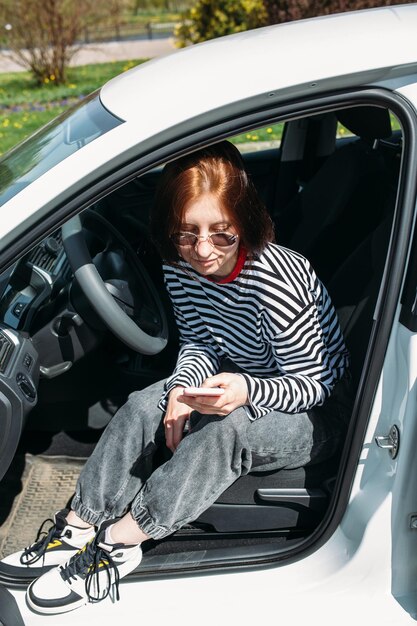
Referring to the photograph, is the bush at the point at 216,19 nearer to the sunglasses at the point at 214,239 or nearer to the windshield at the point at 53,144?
the windshield at the point at 53,144

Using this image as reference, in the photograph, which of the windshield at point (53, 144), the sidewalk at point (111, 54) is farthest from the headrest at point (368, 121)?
the sidewalk at point (111, 54)

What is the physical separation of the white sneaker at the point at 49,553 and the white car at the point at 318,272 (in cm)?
6

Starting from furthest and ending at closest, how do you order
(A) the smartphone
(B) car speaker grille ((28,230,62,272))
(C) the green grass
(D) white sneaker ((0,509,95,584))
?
(C) the green grass
(B) car speaker grille ((28,230,62,272))
(D) white sneaker ((0,509,95,584))
(A) the smartphone

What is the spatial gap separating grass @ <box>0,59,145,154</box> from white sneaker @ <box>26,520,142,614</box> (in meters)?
5.54

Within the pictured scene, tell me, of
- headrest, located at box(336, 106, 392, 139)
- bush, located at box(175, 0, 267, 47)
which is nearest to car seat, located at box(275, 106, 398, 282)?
headrest, located at box(336, 106, 392, 139)

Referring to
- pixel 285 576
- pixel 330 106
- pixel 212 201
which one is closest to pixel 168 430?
pixel 285 576

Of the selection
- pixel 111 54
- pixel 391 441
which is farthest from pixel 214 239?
pixel 111 54

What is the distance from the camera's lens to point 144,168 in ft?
4.92

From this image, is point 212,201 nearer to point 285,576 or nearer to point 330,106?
point 330,106

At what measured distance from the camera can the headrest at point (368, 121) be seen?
2.05 m

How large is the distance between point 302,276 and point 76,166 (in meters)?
0.59

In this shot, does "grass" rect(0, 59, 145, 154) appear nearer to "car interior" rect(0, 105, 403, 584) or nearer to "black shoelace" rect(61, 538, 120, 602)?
"car interior" rect(0, 105, 403, 584)

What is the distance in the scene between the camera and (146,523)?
1759 mm

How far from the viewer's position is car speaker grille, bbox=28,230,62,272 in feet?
7.24
